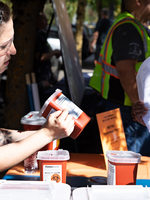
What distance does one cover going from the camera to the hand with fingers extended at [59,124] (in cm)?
153

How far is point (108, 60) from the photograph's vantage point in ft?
8.01

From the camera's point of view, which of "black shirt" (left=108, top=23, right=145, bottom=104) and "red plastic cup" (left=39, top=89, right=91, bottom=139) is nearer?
"red plastic cup" (left=39, top=89, right=91, bottom=139)

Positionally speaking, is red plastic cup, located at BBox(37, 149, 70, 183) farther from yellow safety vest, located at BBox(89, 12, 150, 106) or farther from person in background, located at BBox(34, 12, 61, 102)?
person in background, located at BBox(34, 12, 61, 102)

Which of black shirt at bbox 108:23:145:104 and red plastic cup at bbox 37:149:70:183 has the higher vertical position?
black shirt at bbox 108:23:145:104

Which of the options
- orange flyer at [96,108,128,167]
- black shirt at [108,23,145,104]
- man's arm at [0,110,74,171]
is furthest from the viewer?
black shirt at [108,23,145,104]

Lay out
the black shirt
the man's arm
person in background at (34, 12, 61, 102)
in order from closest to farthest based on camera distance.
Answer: the man's arm < the black shirt < person in background at (34, 12, 61, 102)

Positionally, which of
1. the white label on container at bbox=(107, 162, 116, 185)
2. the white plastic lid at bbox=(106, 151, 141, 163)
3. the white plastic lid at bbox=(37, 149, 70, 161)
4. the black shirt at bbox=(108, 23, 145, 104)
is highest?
the black shirt at bbox=(108, 23, 145, 104)

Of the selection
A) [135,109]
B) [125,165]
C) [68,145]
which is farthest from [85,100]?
[125,165]

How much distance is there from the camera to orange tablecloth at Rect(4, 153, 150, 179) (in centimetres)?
199

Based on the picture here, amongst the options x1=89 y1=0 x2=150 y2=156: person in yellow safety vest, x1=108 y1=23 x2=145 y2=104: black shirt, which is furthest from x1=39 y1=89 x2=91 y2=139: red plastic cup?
x1=108 y1=23 x2=145 y2=104: black shirt

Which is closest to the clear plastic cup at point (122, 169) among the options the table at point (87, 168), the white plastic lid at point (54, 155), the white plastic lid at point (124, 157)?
the white plastic lid at point (124, 157)

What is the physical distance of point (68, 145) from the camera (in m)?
2.77

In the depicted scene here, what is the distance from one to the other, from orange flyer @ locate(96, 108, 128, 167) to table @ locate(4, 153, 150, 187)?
17cm

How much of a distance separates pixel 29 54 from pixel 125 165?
6.77ft
